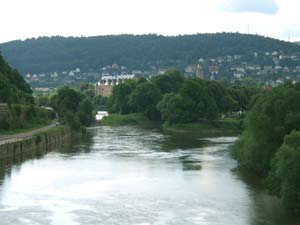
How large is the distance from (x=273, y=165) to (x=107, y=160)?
19.2 metres

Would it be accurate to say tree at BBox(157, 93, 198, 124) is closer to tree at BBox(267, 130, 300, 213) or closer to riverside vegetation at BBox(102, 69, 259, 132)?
riverside vegetation at BBox(102, 69, 259, 132)

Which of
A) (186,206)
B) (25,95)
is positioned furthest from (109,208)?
(25,95)

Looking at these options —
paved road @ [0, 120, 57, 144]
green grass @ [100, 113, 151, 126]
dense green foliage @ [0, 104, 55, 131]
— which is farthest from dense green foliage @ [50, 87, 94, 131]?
paved road @ [0, 120, 57, 144]

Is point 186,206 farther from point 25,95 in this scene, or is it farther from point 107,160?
point 25,95

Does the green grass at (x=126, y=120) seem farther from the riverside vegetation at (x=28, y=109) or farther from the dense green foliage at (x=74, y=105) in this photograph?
the riverside vegetation at (x=28, y=109)

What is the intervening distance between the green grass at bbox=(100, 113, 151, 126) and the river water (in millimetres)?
44065

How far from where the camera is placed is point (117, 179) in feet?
140

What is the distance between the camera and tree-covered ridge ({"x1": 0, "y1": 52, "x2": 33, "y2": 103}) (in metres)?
73.6

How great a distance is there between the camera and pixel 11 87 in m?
82.7

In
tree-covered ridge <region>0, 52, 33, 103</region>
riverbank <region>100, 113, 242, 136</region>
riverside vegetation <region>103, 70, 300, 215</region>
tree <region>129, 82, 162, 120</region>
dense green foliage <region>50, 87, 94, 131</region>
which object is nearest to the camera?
riverside vegetation <region>103, 70, 300, 215</region>

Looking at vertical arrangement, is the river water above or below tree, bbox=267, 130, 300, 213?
below

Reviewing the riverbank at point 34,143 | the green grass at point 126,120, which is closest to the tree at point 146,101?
the green grass at point 126,120

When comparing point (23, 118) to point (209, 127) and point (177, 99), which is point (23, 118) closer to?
point (209, 127)

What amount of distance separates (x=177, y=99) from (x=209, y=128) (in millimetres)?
6656
